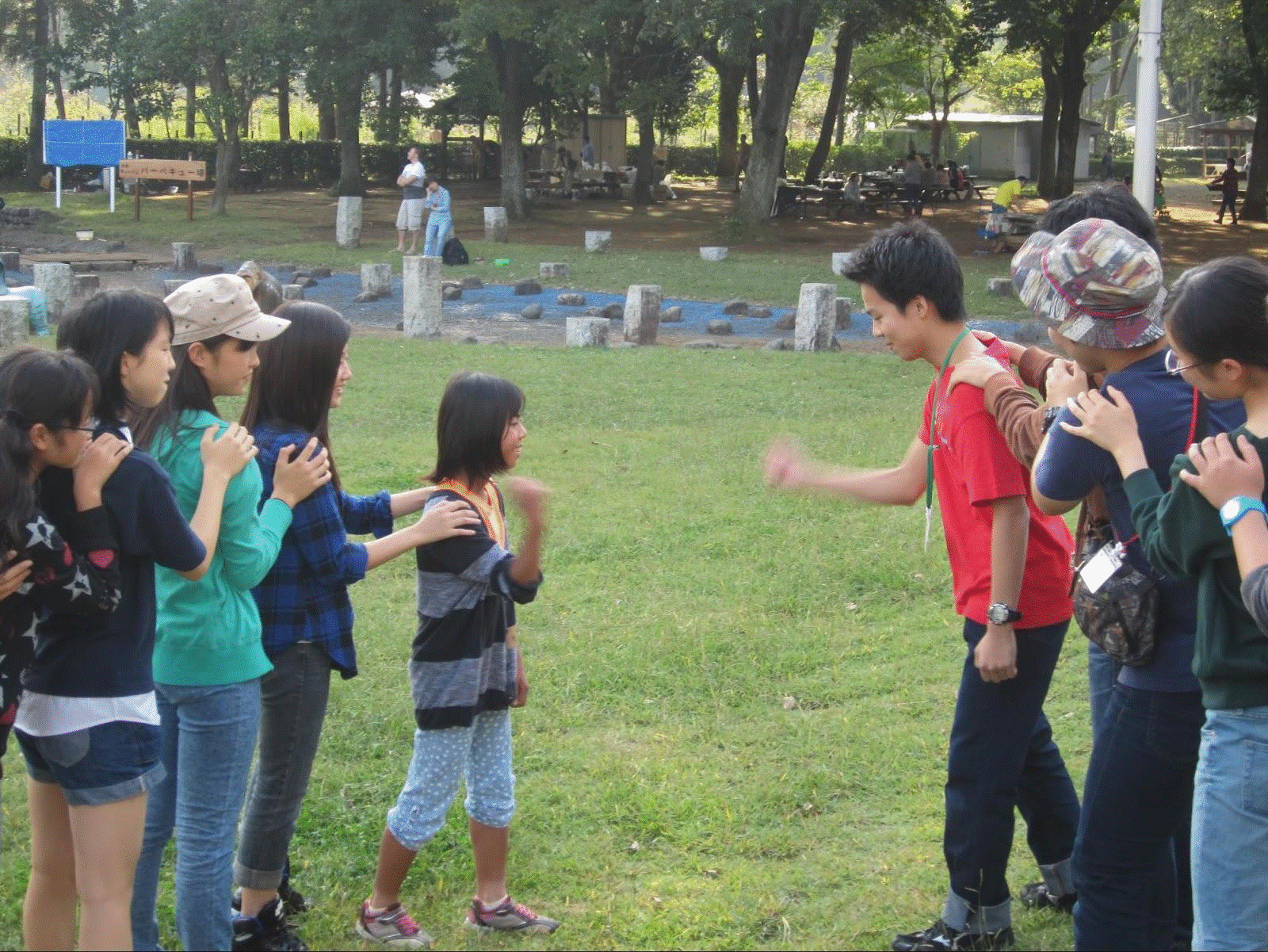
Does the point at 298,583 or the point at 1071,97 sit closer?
the point at 298,583

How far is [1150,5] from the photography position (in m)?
14.9

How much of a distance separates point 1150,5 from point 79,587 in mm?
14810

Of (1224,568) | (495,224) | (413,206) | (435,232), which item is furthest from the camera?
(495,224)

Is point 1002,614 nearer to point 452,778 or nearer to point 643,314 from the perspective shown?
point 452,778

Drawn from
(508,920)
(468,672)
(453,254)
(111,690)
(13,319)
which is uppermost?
(453,254)

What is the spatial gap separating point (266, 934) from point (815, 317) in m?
12.0

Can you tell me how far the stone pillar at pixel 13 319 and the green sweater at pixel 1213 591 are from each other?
12.3m

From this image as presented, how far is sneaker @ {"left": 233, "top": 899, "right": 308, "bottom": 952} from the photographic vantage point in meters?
3.60

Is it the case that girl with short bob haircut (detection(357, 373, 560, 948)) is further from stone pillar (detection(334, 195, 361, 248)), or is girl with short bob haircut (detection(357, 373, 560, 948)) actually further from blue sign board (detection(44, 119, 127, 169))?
blue sign board (detection(44, 119, 127, 169))

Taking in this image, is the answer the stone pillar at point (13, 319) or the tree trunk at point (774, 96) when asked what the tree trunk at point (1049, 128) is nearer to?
the tree trunk at point (774, 96)

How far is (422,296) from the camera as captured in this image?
15.8 metres

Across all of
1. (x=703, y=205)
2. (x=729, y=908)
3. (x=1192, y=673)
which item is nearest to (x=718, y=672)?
(x=729, y=908)

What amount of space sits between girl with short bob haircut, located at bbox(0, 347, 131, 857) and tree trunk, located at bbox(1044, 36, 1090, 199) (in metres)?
32.3

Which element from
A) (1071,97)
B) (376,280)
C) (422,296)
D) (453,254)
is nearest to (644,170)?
(1071,97)
